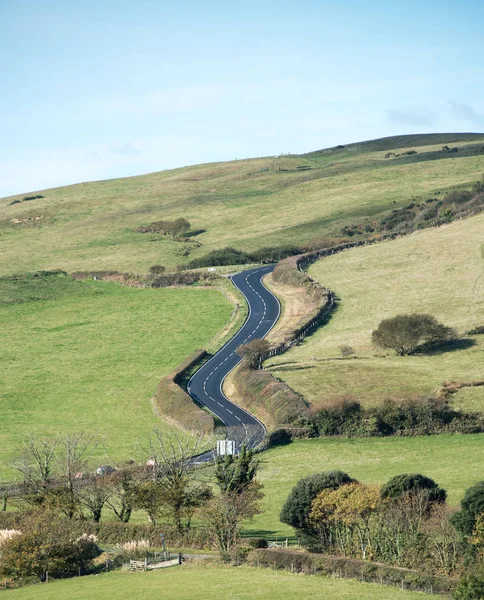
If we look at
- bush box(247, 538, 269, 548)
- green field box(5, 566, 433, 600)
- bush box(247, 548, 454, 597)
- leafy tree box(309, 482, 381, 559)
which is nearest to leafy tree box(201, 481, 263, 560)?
bush box(247, 538, 269, 548)

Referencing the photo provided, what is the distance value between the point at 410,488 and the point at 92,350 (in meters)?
79.6

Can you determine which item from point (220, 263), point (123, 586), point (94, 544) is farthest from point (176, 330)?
point (123, 586)

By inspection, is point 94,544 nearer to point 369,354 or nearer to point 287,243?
point 369,354

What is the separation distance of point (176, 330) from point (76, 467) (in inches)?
2261

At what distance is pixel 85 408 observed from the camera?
346 ft

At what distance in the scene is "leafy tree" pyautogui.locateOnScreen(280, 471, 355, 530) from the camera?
188ft

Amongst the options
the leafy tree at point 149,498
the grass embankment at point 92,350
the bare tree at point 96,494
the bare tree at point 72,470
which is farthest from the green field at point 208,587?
the grass embankment at point 92,350

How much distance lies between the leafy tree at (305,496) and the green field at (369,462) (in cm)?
388

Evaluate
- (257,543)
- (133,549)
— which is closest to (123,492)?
(133,549)

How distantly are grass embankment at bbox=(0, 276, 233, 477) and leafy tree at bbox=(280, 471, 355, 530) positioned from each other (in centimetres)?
3038

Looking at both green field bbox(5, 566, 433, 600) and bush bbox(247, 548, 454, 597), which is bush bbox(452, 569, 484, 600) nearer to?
green field bbox(5, 566, 433, 600)

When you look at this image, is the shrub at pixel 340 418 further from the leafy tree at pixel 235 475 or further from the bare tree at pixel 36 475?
the bare tree at pixel 36 475

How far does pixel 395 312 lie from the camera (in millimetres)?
126312

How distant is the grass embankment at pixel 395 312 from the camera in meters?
96.0
